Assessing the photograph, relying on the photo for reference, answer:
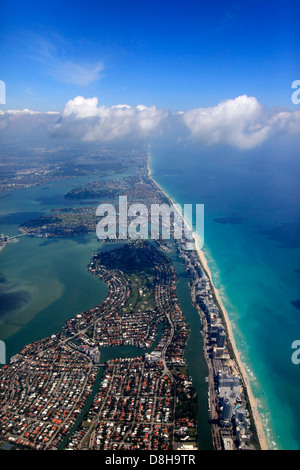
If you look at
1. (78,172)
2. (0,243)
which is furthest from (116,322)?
(78,172)

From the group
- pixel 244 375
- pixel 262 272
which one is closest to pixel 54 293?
pixel 244 375

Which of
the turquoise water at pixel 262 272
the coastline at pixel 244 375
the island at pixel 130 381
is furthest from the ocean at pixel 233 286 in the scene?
the island at pixel 130 381

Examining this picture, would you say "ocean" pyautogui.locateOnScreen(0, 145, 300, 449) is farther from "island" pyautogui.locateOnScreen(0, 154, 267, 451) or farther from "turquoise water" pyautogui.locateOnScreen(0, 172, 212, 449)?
"island" pyautogui.locateOnScreen(0, 154, 267, 451)

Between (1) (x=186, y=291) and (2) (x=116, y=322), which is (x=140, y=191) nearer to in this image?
(1) (x=186, y=291)

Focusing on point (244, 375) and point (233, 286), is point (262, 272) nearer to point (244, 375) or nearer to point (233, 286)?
point (233, 286)

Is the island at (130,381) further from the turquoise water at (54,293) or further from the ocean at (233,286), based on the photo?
the ocean at (233,286)

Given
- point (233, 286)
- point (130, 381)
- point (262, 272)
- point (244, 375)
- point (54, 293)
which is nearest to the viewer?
point (130, 381)

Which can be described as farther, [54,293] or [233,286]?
[233,286]

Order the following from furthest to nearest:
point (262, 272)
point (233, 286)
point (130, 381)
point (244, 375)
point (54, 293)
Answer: point (262, 272) → point (233, 286) → point (54, 293) → point (244, 375) → point (130, 381)

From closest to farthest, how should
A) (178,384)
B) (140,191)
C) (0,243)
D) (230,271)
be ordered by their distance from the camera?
1. (178,384)
2. (230,271)
3. (0,243)
4. (140,191)
